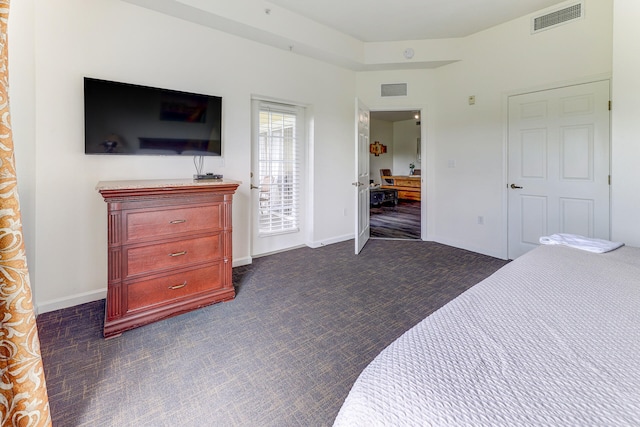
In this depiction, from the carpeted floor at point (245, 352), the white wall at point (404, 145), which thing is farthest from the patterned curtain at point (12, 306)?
the white wall at point (404, 145)

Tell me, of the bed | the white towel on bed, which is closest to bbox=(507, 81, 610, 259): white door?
the white towel on bed

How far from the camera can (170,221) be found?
2334mm

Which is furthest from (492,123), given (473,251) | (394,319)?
(394,319)

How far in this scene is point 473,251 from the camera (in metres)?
4.25

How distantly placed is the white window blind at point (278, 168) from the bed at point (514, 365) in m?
3.15

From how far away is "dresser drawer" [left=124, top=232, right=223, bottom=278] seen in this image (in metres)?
2.20

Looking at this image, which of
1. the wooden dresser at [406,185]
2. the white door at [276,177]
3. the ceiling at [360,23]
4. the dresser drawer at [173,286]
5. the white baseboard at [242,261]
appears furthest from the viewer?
the wooden dresser at [406,185]

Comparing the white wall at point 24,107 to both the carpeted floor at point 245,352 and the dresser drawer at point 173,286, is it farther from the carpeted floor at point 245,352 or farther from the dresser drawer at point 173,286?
the dresser drawer at point 173,286

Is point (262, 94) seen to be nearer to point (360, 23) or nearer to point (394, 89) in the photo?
point (360, 23)

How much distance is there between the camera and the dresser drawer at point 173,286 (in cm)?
222

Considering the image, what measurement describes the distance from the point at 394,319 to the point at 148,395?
1.66 metres

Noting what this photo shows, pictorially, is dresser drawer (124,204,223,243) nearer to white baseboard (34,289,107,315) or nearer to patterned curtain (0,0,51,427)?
white baseboard (34,289,107,315)

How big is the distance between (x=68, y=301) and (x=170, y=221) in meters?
1.21

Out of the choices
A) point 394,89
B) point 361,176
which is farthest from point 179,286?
point 394,89
